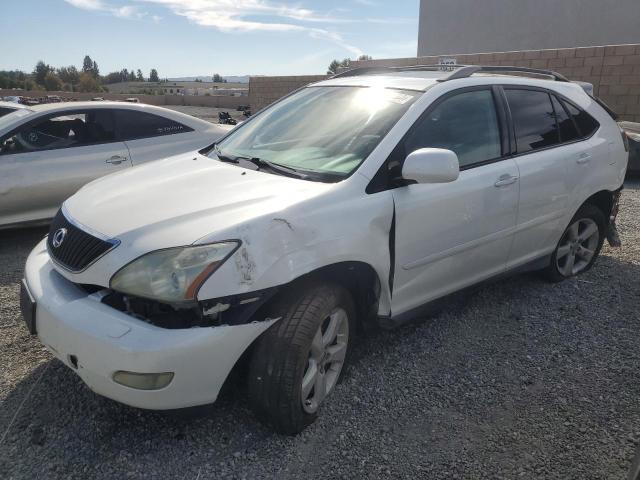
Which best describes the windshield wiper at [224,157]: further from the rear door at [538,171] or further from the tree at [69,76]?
the tree at [69,76]

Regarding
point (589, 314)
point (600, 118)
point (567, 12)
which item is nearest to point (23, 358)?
point (589, 314)

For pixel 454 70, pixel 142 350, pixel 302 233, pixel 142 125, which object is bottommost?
pixel 142 350

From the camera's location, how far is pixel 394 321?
294 centimetres

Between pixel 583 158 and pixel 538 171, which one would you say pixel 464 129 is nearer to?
pixel 538 171

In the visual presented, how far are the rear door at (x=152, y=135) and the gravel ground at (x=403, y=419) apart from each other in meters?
2.45

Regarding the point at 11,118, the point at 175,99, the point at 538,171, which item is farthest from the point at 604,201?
the point at 175,99

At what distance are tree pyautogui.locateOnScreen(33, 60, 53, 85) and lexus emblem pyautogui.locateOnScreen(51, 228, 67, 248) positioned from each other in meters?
87.1

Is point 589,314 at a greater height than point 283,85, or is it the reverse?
point 283,85

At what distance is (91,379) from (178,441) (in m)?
0.53

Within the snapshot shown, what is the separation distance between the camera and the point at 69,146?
5.43 metres

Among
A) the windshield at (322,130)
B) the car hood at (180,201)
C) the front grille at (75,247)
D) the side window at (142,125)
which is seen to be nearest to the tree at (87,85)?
the side window at (142,125)

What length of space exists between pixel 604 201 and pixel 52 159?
5208 mm

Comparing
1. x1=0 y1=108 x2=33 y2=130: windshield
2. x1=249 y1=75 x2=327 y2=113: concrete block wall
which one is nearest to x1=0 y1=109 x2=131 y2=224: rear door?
x1=0 y1=108 x2=33 y2=130: windshield

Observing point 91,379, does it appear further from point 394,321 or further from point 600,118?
point 600,118
